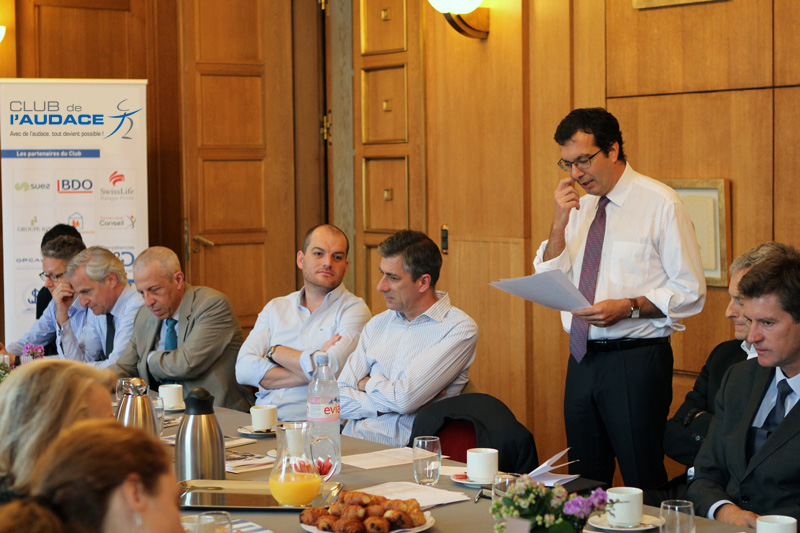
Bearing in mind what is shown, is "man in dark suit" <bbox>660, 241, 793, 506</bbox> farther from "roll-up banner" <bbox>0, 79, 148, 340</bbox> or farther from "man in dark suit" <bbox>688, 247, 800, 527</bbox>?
"roll-up banner" <bbox>0, 79, 148, 340</bbox>

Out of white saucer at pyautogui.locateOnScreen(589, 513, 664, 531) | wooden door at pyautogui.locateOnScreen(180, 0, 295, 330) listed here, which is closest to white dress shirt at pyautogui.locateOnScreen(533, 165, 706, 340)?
white saucer at pyautogui.locateOnScreen(589, 513, 664, 531)

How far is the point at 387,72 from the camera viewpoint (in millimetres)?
5836

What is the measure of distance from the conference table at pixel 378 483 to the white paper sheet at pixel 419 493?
0.02 meters

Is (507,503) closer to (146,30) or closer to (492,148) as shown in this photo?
(492,148)

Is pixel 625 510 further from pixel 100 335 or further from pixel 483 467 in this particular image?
pixel 100 335

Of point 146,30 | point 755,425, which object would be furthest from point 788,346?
point 146,30

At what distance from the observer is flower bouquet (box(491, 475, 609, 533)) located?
145cm

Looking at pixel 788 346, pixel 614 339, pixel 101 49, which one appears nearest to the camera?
pixel 788 346

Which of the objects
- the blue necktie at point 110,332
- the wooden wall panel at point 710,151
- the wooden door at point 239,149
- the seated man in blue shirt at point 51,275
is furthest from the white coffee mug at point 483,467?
the wooden door at point 239,149

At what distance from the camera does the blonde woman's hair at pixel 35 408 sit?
55.7 inches

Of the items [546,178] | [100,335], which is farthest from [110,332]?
[546,178]

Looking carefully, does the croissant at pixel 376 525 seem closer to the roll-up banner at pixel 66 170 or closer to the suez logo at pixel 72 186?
the roll-up banner at pixel 66 170

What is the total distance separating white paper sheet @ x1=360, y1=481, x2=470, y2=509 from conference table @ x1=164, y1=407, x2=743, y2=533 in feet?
0.07

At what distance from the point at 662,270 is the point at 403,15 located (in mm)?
2849
